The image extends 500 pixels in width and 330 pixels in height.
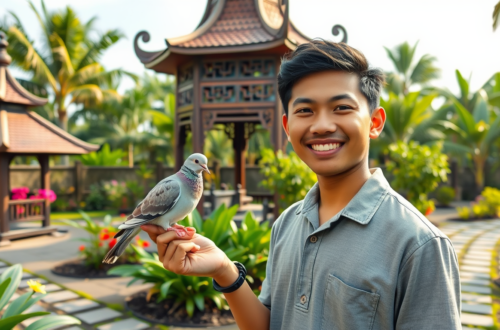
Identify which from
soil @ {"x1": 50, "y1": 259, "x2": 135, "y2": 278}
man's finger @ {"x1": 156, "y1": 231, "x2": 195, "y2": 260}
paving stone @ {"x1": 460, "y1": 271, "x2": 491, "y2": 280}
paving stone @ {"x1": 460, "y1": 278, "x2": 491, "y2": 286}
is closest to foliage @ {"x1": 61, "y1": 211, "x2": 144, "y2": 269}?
soil @ {"x1": 50, "y1": 259, "x2": 135, "y2": 278}

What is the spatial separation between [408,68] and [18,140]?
2295 cm

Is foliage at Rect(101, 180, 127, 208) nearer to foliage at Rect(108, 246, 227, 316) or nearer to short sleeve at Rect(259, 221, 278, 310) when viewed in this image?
foliage at Rect(108, 246, 227, 316)

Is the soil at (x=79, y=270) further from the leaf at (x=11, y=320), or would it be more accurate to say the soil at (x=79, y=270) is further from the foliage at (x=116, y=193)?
the foliage at (x=116, y=193)

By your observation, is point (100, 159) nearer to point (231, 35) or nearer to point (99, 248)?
point (99, 248)

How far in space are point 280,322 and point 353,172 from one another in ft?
2.36

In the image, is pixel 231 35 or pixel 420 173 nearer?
pixel 231 35

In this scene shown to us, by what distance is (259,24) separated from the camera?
287 inches

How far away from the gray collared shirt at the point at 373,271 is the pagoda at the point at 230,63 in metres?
5.37

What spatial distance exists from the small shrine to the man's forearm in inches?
317

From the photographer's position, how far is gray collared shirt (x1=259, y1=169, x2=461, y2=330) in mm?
1153

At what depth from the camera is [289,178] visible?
238 inches

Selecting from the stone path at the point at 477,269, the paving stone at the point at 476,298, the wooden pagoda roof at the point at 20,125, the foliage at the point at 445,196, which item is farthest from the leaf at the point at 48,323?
the foliage at the point at 445,196

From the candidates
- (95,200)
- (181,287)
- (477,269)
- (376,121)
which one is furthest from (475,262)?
(95,200)

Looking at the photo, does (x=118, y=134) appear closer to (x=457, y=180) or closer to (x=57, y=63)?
(x=57, y=63)
